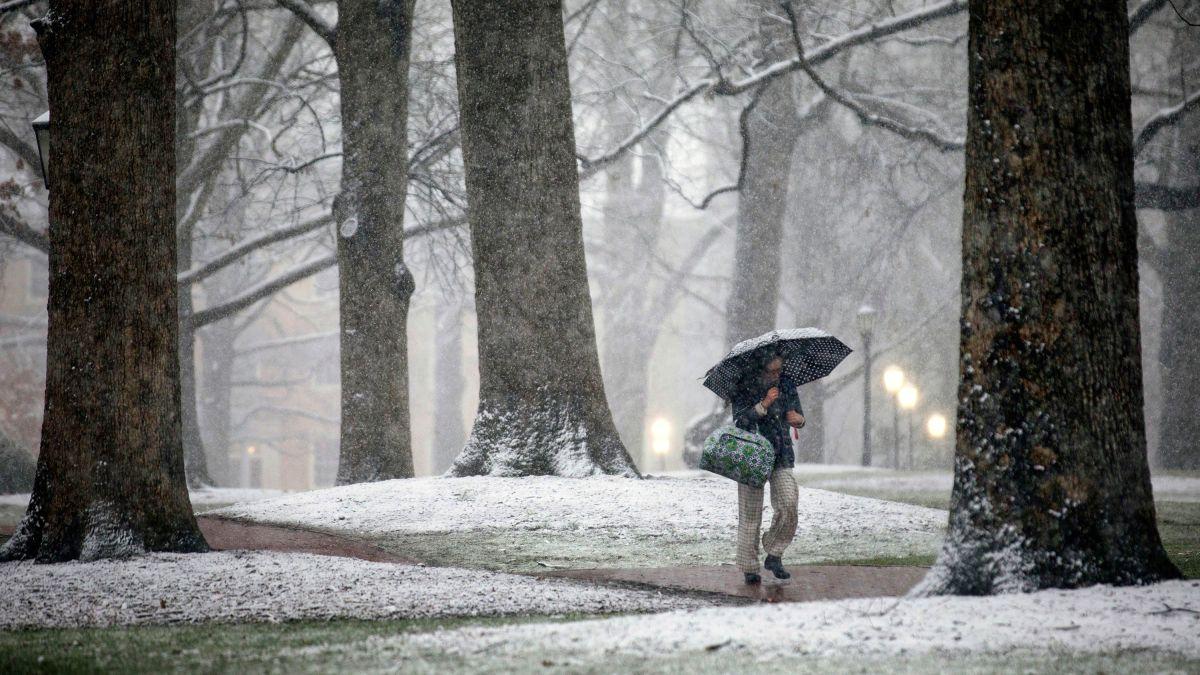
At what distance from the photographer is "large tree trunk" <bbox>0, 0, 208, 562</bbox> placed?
333 inches

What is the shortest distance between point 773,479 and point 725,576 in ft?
2.52

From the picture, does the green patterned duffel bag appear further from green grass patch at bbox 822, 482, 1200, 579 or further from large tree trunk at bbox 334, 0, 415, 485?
large tree trunk at bbox 334, 0, 415, 485

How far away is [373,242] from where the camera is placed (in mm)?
14375

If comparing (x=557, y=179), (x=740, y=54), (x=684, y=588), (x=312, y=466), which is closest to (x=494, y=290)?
(x=557, y=179)

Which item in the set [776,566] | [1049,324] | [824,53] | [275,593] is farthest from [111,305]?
[824,53]

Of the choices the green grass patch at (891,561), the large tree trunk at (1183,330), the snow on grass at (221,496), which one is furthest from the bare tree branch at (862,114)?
the snow on grass at (221,496)

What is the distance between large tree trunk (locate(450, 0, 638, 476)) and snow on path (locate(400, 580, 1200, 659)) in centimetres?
608

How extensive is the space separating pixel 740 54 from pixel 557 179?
28.6 feet

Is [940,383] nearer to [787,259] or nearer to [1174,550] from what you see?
[787,259]

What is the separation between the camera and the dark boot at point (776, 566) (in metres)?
7.72

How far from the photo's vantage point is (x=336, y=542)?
9461 millimetres

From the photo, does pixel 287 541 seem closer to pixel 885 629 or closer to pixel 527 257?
pixel 527 257

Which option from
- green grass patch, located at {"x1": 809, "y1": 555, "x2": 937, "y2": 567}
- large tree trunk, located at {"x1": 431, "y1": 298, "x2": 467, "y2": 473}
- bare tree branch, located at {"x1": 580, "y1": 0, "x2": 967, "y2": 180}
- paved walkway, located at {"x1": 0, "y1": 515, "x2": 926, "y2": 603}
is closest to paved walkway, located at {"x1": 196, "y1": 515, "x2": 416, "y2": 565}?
paved walkway, located at {"x1": 0, "y1": 515, "x2": 926, "y2": 603}

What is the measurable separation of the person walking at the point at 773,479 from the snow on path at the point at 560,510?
2.12 meters
